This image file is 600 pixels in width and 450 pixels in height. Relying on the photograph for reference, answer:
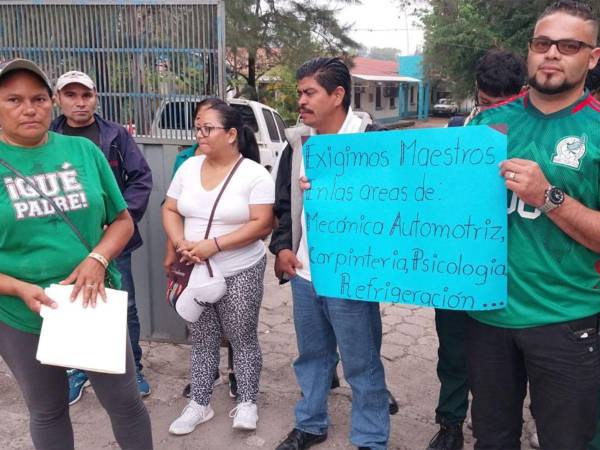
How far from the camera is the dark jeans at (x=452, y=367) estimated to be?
9.58 ft

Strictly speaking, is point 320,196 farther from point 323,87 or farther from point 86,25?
point 86,25

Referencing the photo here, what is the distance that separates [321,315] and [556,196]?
137 cm

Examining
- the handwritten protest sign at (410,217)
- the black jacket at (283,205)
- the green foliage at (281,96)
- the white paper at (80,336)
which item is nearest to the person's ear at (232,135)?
the black jacket at (283,205)

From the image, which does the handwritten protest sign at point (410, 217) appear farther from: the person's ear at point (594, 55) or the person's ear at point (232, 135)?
the person's ear at point (232, 135)

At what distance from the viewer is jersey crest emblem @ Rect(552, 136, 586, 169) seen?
1876mm

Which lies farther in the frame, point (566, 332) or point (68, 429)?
point (68, 429)

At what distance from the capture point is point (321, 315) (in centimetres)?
287

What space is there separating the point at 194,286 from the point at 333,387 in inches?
51.2

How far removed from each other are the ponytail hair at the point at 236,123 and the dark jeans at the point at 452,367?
1.37 m

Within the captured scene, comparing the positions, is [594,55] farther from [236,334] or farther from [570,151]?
[236,334]

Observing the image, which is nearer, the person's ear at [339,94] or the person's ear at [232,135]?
the person's ear at [339,94]

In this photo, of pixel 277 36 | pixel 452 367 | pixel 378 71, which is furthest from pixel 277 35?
pixel 378 71

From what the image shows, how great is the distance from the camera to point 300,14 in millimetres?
16016

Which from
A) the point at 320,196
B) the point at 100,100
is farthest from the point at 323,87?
the point at 100,100
